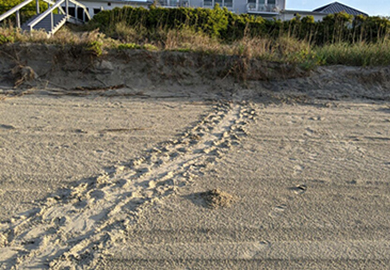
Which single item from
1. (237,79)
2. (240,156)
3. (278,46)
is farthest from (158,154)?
(278,46)

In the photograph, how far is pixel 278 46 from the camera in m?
9.98

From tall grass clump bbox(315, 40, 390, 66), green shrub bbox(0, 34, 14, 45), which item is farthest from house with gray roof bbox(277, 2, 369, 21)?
green shrub bbox(0, 34, 14, 45)

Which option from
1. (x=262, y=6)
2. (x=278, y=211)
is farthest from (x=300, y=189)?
(x=262, y=6)

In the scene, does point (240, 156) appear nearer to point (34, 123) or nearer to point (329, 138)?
point (329, 138)

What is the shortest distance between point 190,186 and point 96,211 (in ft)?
3.25

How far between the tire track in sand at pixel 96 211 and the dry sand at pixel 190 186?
12mm

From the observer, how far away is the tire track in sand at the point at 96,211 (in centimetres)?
244

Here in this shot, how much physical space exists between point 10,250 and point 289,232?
84.3 inches

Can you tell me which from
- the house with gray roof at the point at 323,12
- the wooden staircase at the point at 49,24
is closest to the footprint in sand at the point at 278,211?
the wooden staircase at the point at 49,24

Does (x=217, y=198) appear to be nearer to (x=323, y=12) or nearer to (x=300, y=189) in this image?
(x=300, y=189)

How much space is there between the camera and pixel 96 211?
3.01 m

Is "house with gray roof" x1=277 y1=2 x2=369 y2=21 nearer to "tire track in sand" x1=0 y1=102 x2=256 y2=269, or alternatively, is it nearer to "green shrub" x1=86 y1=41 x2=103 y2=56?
"green shrub" x1=86 y1=41 x2=103 y2=56

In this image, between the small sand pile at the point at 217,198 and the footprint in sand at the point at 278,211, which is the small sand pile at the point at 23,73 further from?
the footprint in sand at the point at 278,211

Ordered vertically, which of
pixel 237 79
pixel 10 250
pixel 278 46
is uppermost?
pixel 278 46
